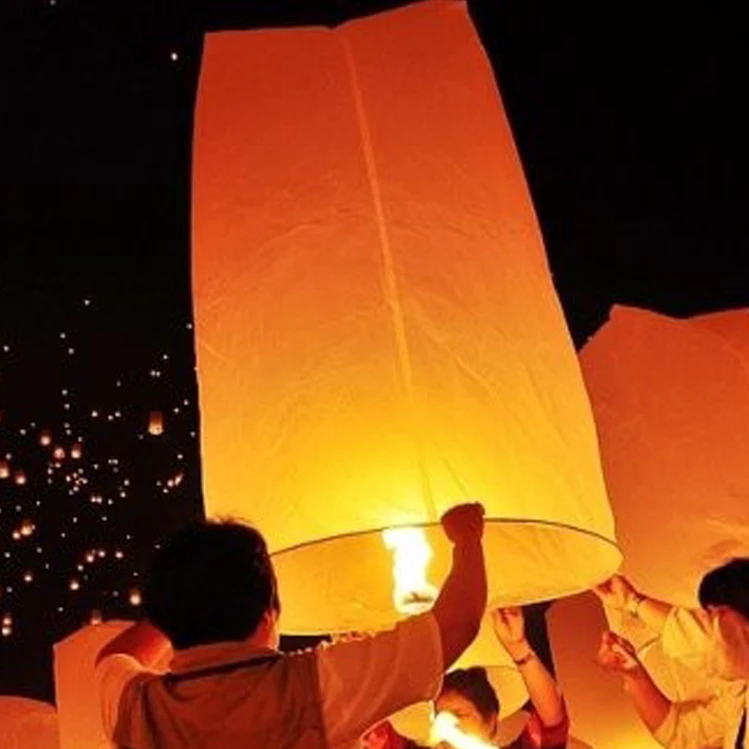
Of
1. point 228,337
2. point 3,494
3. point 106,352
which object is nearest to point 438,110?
point 228,337

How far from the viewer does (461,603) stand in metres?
1.93

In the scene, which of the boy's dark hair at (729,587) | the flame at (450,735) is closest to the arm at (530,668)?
the boy's dark hair at (729,587)

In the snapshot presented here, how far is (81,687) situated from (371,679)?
7.08ft

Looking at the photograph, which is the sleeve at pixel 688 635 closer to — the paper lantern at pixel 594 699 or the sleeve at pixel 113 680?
the paper lantern at pixel 594 699

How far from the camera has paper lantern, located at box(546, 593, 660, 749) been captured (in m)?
3.63

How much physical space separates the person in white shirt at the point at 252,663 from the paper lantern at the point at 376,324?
28cm

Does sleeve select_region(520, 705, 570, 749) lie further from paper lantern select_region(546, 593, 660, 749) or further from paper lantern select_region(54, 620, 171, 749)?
paper lantern select_region(54, 620, 171, 749)

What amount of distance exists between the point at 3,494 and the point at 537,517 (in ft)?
25.1

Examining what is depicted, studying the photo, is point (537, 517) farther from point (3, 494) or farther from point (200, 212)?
point (3, 494)

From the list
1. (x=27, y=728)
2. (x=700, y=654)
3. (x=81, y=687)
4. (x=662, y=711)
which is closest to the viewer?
(x=700, y=654)

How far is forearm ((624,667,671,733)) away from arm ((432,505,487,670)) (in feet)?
4.71

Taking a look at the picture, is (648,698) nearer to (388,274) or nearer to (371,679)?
(388,274)

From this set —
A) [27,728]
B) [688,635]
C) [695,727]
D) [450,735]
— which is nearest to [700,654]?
[688,635]

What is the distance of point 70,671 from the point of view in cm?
386
